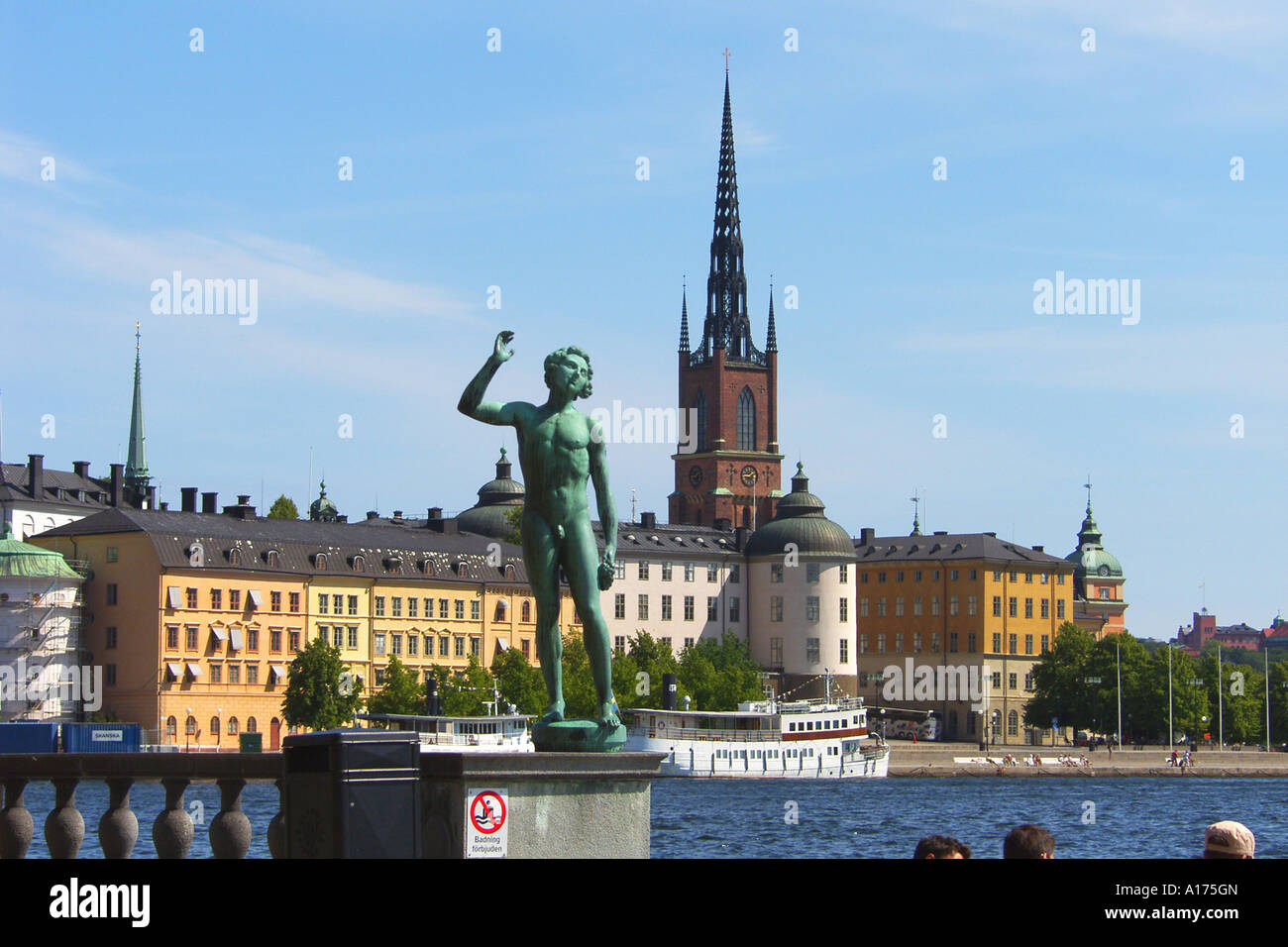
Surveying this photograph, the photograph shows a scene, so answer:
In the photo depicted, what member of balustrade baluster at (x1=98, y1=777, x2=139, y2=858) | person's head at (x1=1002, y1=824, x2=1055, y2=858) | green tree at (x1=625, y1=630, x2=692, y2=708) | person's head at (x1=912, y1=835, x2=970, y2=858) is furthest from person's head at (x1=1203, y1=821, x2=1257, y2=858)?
green tree at (x1=625, y1=630, x2=692, y2=708)

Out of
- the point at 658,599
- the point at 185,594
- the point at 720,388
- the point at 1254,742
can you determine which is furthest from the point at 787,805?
the point at 720,388

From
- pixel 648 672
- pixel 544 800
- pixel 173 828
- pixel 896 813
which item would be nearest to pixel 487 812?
pixel 544 800

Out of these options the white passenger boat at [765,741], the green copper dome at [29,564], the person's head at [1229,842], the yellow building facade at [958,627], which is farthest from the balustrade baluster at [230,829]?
the yellow building facade at [958,627]

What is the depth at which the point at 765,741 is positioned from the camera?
11019cm

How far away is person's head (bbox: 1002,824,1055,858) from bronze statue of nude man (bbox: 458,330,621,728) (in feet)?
15.8

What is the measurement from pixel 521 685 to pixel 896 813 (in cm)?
3679

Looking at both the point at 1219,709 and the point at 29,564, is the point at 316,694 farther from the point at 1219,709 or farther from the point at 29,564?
the point at 1219,709

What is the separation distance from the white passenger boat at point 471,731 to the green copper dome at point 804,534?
4588 centimetres

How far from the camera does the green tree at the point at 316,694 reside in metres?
103

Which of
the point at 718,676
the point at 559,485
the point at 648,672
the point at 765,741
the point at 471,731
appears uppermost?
the point at 559,485

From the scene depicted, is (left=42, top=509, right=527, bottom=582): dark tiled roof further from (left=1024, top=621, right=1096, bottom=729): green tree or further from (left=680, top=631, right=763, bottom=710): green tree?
(left=1024, top=621, right=1096, bottom=729): green tree
